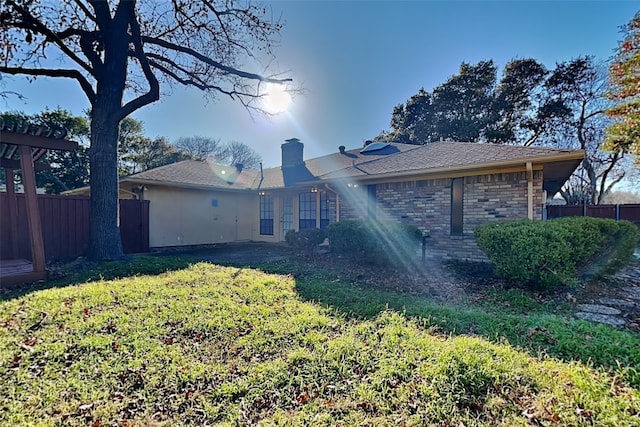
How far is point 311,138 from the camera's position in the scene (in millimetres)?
17125

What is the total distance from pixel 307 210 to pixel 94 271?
293 inches

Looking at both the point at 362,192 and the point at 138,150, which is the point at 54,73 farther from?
the point at 138,150

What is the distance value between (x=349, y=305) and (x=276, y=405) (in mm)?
2379

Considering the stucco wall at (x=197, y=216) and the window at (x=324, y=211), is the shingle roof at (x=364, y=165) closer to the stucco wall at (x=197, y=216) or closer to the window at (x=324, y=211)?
the stucco wall at (x=197, y=216)

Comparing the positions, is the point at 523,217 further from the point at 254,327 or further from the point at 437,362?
the point at 254,327

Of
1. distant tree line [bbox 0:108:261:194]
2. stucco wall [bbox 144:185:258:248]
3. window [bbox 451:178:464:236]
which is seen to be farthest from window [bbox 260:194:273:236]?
distant tree line [bbox 0:108:261:194]

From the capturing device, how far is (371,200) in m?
9.90

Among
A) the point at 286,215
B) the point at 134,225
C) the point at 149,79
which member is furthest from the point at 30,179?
the point at 286,215

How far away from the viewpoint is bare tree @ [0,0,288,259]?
308 inches

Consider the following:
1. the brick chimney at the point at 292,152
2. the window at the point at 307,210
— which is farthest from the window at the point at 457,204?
the brick chimney at the point at 292,152

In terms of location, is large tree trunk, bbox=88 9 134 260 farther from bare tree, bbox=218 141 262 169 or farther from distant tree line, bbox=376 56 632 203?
bare tree, bbox=218 141 262 169

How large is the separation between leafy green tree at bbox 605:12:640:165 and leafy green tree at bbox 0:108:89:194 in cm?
2697

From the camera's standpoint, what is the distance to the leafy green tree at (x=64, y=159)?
1838 centimetres

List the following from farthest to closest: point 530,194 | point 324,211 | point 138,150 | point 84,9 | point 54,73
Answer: point 138,150
point 324,211
point 84,9
point 54,73
point 530,194
